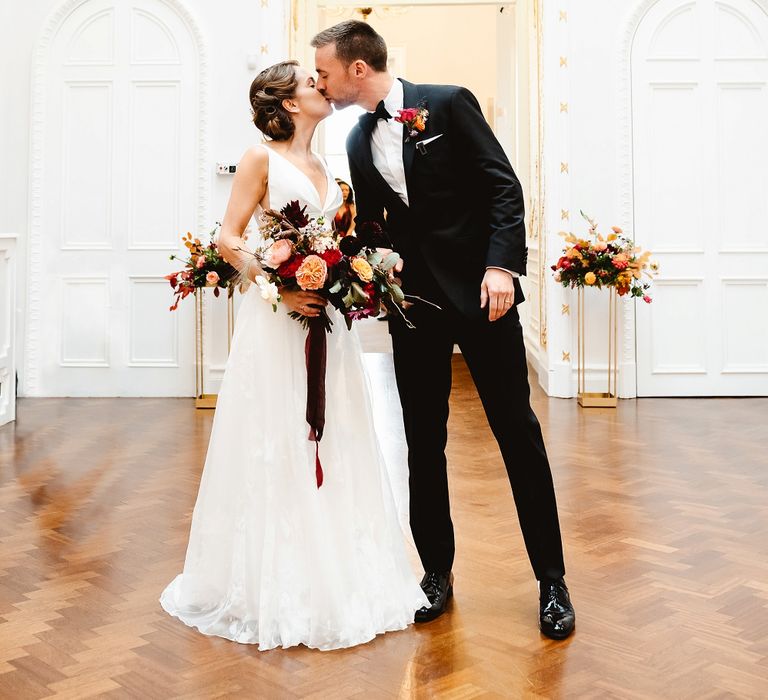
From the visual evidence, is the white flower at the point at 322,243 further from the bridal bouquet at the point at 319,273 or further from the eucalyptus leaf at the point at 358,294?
the eucalyptus leaf at the point at 358,294

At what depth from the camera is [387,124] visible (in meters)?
3.02

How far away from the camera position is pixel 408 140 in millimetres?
2955

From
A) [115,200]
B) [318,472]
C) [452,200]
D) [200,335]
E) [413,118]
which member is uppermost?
[115,200]

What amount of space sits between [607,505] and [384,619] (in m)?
1.89

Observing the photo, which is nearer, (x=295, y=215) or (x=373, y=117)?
(x=295, y=215)

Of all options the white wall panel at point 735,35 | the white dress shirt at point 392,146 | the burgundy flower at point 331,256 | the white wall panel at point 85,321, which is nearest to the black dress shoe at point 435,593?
the burgundy flower at point 331,256

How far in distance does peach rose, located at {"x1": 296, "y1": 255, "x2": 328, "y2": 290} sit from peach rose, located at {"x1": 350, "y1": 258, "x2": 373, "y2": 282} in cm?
10

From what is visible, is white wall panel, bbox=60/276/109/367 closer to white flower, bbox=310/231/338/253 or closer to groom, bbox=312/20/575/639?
groom, bbox=312/20/575/639

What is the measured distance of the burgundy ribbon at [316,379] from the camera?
2.95 m

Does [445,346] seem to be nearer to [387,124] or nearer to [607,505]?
[387,124]

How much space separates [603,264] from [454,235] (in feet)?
15.4

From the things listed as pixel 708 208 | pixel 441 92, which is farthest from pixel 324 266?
pixel 708 208

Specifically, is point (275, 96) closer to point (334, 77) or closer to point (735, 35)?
point (334, 77)

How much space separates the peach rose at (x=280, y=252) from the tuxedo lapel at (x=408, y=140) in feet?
1.57
